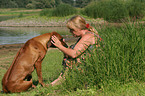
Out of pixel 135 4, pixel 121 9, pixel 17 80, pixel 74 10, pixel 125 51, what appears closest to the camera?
pixel 17 80

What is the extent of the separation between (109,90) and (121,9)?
27.0 m

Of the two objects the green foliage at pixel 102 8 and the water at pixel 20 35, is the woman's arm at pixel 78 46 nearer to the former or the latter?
the water at pixel 20 35

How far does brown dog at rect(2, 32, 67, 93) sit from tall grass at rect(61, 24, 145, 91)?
94cm

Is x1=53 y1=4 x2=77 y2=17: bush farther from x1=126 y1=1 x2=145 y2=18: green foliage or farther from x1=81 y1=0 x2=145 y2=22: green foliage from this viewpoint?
x1=126 y1=1 x2=145 y2=18: green foliage

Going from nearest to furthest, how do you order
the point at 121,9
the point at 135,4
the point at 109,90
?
the point at 109,90 < the point at 121,9 < the point at 135,4

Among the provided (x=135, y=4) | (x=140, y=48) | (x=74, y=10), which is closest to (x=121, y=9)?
(x=135, y=4)

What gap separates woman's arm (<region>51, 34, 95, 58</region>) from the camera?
4266 mm

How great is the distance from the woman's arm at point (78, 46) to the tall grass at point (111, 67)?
236 mm

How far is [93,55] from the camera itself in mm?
4363

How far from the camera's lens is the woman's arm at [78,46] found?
4.27 metres

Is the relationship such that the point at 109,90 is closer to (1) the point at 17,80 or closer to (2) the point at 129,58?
(2) the point at 129,58

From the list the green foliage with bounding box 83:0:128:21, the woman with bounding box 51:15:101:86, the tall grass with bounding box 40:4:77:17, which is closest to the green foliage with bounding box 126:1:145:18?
the green foliage with bounding box 83:0:128:21

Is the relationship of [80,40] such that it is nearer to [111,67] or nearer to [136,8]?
[111,67]

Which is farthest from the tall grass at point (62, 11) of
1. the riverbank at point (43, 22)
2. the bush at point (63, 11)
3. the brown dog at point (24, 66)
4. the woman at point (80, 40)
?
the woman at point (80, 40)
